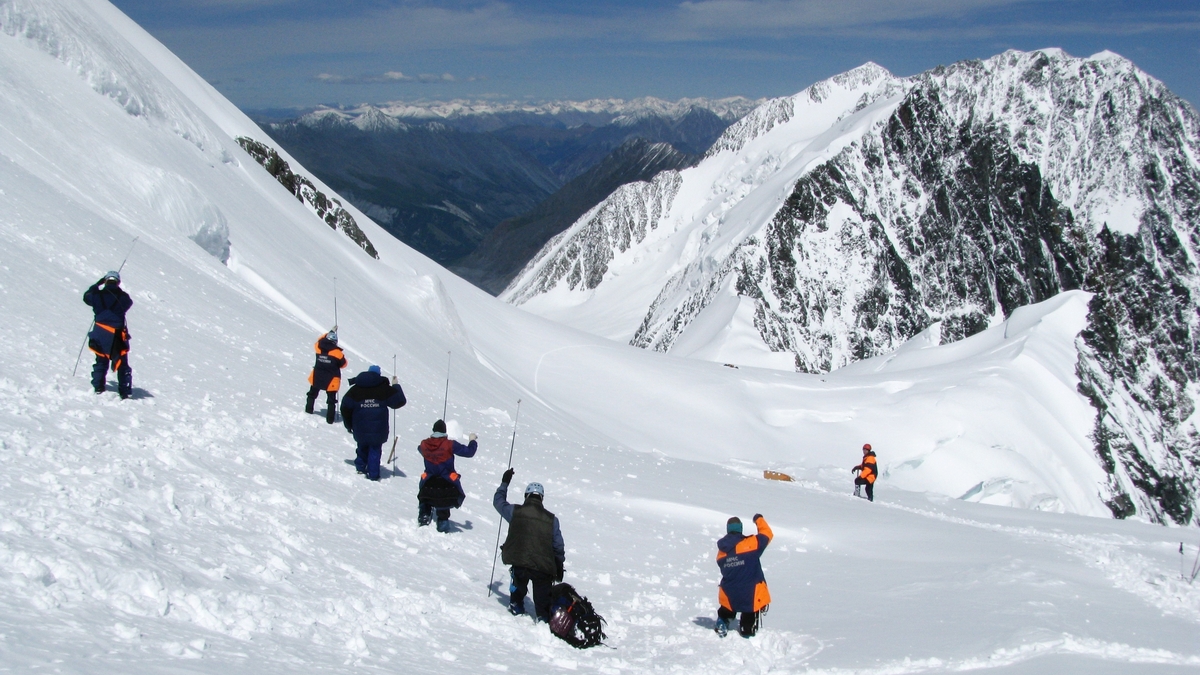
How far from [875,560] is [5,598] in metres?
12.4

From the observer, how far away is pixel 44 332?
1334 cm

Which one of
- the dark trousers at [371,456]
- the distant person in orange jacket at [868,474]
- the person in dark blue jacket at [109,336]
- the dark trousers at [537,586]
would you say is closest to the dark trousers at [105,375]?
the person in dark blue jacket at [109,336]

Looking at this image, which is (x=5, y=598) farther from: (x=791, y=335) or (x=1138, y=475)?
(x=791, y=335)

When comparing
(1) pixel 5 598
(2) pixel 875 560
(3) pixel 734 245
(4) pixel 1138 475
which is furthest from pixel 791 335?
(1) pixel 5 598

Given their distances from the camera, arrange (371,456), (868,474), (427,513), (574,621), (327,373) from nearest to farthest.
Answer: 1. (574,621)
2. (427,513)
3. (371,456)
4. (327,373)
5. (868,474)

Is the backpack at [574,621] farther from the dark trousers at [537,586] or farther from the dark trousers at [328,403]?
the dark trousers at [328,403]

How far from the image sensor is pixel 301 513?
34.0 ft

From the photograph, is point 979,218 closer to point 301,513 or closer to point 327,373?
point 327,373

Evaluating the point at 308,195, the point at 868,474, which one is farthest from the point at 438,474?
the point at 308,195

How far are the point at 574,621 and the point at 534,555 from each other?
81 centimetres

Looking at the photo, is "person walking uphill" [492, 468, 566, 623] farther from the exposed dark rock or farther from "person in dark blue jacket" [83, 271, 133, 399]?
the exposed dark rock

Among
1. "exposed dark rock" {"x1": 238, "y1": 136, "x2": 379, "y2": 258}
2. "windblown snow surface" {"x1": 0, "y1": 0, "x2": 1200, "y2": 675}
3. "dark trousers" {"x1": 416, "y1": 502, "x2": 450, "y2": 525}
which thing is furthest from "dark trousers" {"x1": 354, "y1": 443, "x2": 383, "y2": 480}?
"exposed dark rock" {"x1": 238, "y1": 136, "x2": 379, "y2": 258}

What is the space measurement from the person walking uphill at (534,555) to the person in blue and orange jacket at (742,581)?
1.96 metres

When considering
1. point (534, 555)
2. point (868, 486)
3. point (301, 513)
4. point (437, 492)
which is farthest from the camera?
point (868, 486)
